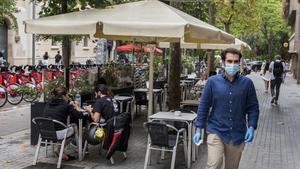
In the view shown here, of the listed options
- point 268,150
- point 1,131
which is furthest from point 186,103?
point 1,131

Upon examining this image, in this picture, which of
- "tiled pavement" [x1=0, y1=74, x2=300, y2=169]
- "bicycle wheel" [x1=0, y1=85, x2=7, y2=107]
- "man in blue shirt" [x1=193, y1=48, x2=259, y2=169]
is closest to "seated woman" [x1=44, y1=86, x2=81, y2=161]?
"tiled pavement" [x1=0, y1=74, x2=300, y2=169]

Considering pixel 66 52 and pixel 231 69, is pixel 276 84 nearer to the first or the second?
pixel 66 52

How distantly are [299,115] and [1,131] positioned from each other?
31.8 ft

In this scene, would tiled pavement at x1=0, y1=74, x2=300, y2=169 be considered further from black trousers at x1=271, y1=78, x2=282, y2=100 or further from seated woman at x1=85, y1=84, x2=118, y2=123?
black trousers at x1=271, y1=78, x2=282, y2=100

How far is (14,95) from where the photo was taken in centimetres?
1527

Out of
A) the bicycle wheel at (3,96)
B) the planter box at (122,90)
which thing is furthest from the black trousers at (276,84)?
the bicycle wheel at (3,96)

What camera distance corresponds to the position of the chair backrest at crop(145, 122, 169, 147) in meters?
6.85

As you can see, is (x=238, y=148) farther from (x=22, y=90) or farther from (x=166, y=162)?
(x=22, y=90)

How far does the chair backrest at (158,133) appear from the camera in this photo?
6848mm

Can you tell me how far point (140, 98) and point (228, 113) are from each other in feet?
27.1

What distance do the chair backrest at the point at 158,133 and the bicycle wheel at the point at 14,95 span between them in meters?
9.11

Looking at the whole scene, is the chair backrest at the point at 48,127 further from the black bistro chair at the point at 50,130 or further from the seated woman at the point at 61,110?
the seated woman at the point at 61,110

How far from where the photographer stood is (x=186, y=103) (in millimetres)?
10328

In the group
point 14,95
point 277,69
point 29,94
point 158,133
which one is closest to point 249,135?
point 158,133
